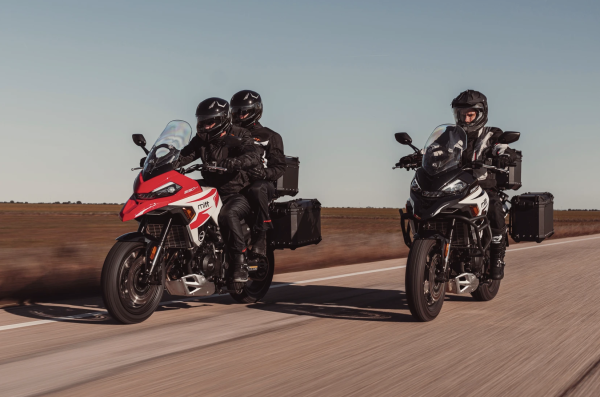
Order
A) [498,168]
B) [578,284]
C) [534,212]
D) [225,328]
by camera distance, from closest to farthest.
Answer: [225,328] → [498,168] → [534,212] → [578,284]

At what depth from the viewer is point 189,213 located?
6.66 metres

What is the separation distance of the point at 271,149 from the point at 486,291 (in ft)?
10.3

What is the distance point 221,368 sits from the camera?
480cm

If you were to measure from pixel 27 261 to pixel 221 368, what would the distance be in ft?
23.6

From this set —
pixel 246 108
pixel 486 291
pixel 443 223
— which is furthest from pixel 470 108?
pixel 246 108

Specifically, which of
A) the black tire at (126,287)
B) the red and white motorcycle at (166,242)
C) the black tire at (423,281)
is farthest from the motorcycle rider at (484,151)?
the black tire at (126,287)

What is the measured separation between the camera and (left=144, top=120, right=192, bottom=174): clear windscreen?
6.65 m

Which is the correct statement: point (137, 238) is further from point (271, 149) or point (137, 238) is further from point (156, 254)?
point (271, 149)

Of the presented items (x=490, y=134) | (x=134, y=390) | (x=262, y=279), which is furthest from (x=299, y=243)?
(x=134, y=390)

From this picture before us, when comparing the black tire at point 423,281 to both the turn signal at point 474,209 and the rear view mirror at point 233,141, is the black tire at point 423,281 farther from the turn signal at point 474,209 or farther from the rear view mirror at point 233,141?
the rear view mirror at point 233,141

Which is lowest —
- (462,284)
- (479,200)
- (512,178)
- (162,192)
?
(462,284)

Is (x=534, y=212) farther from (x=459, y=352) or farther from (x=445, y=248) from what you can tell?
(x=459, y=352)

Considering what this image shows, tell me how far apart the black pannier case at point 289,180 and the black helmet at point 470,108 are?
6.71ft

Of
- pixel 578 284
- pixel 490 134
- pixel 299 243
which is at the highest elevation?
pixel 490 134
